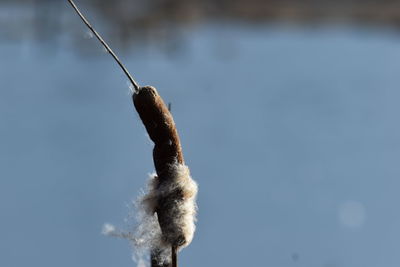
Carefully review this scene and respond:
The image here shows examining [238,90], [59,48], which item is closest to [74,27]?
[59,48]

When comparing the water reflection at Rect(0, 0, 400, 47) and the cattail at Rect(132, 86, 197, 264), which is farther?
the water reflection at Rect(0, 0, 400, 47)

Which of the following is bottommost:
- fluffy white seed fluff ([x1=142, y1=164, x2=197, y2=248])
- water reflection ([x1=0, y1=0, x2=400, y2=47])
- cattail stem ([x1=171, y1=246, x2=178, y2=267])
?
water reflection ([x1=0, y1=0, x2=400, y2=47])

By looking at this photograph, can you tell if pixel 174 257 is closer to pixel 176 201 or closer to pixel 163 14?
pixel 176 201

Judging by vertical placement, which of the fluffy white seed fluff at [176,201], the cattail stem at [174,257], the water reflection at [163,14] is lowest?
the water reflection at [163,14]

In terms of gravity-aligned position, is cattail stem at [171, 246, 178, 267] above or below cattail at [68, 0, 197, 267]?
below

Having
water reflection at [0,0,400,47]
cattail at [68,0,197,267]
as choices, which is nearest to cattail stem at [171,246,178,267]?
cattail at [68,0,197,267]

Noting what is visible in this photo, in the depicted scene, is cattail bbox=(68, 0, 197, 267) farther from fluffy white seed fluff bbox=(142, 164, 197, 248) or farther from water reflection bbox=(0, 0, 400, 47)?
water reflection bbox=(0, 0, 400, 47)

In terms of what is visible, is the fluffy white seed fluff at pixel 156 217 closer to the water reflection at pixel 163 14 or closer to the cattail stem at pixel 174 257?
the cattail stem at pixel 174 257

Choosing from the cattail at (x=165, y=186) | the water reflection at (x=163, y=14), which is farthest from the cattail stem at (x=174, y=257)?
the water reflection at (x=163, y=14)
